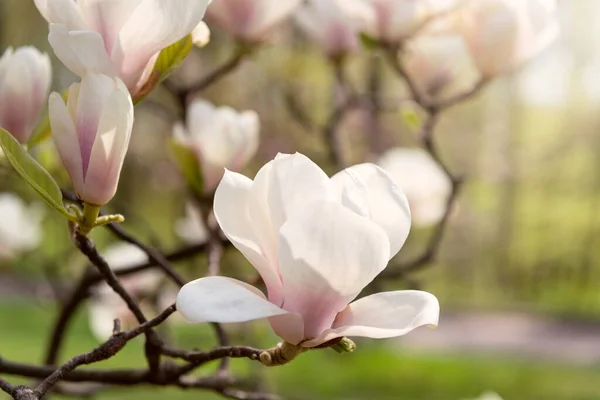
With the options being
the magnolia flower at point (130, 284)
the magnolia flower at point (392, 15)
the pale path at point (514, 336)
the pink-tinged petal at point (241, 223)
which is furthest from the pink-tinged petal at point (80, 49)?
the pale path at point (514, 336)

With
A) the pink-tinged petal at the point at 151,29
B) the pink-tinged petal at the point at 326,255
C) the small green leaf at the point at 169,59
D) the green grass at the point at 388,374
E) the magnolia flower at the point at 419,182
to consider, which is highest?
the green grass at the point at 388,374

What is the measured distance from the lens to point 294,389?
141 inches

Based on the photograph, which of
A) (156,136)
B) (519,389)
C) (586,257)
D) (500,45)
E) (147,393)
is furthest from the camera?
(586,257)

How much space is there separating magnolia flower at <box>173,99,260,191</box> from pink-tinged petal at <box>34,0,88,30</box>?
0.31 m

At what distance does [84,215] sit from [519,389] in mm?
3750

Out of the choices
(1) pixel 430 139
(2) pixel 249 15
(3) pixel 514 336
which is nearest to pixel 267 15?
(2) pixel 249 15

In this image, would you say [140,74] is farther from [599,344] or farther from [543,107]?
[543,107]

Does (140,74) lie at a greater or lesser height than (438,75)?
lesser

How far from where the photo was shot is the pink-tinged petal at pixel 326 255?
0.37 metres

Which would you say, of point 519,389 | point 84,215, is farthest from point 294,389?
point 84,215

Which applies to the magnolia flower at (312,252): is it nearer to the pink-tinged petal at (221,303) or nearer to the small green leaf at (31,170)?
the pink-tinged petal at (221,303)

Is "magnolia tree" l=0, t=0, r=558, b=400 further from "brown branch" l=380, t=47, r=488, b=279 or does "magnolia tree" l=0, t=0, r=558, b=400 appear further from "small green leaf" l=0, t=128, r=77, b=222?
"brown branch" l=380, t=47, r=488, b=279

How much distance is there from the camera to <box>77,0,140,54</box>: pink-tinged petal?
1.43ft

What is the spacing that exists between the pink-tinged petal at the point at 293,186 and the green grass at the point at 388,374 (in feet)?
9.31
